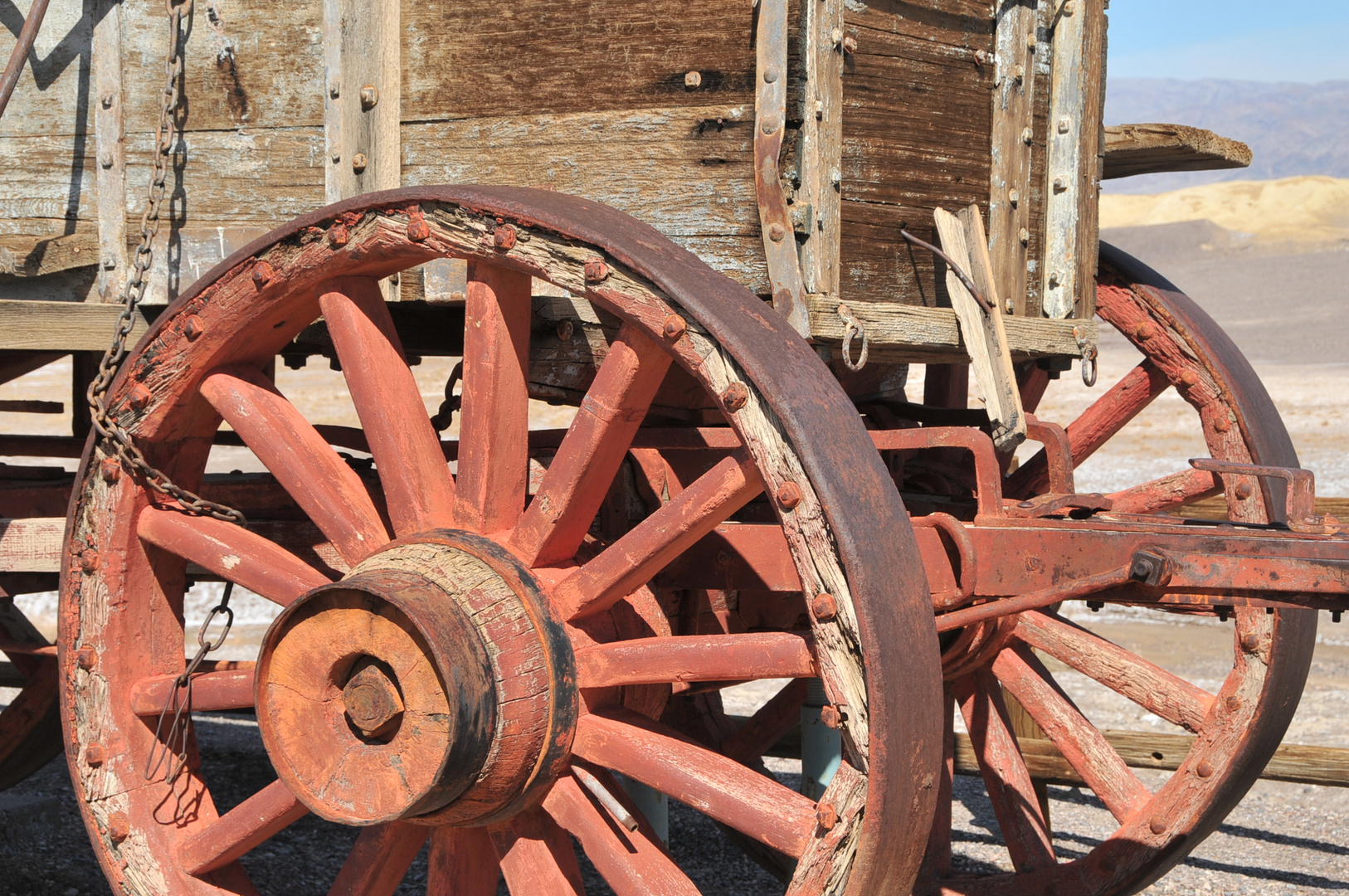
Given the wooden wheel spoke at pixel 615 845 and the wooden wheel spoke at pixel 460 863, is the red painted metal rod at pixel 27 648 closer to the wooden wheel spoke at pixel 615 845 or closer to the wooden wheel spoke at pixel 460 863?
the wooden wheel spoke at pixel 460 863

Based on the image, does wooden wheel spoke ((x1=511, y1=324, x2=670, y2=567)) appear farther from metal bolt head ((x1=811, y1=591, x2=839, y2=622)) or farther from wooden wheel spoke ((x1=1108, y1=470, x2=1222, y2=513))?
wooden wheel spoke ((x1=1108, y1=470, x2=1222, y2=513))

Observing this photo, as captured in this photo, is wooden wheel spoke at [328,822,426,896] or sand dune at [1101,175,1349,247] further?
sand dune at [1101,175,1349,247]

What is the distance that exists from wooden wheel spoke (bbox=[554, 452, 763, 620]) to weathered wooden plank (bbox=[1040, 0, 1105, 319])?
4.23 feet

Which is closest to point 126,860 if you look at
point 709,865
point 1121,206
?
point 709,865

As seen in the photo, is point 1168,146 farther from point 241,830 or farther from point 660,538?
point 241,830

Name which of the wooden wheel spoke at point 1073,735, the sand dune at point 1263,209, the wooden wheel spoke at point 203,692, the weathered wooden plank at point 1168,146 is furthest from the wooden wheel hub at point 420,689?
the sand dune at point 1263,209

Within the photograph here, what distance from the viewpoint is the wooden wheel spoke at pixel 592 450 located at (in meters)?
2.06

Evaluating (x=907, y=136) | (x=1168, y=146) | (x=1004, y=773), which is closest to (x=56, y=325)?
(x=907, y=136)

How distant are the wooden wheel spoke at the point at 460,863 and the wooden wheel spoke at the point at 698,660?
1.39ft

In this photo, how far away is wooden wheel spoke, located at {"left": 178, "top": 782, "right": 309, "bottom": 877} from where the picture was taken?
2.41 metres

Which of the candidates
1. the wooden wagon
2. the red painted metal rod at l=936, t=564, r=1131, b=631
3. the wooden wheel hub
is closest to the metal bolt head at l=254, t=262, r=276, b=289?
the wooden wagon

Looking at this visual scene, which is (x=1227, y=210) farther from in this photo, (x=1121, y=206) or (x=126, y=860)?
(x=126, y=860)

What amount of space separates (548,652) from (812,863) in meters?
0.56

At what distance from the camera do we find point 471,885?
7.89ft
